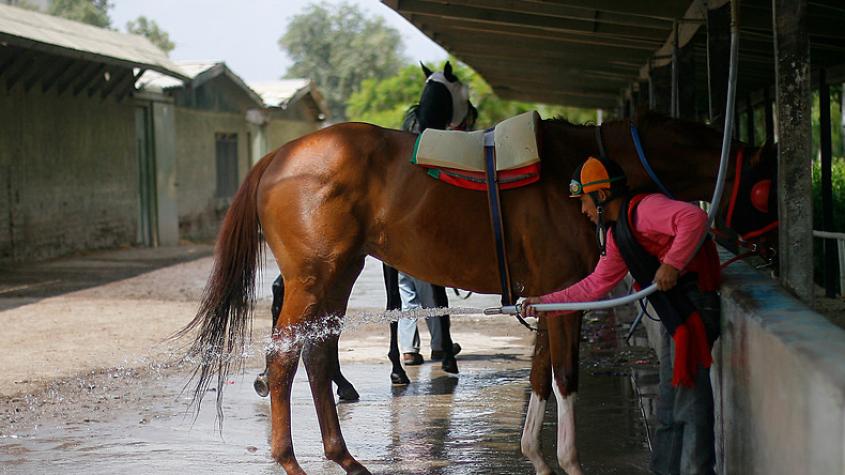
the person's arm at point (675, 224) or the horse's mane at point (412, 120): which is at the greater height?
the horse's mane at point (412, 120)

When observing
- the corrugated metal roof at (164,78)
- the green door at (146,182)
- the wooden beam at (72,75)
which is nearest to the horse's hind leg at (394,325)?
the wooden beam at (72,75)


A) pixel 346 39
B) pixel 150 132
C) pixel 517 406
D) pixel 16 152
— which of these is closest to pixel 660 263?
pixel 517 406

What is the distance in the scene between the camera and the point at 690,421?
14.1ft

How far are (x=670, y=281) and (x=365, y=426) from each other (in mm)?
2772

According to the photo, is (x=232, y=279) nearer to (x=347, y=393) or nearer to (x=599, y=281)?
(x=347, y=393)

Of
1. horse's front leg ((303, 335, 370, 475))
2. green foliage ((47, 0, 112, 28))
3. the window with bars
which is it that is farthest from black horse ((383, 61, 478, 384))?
green foliage ((47, 0, 112, 28))

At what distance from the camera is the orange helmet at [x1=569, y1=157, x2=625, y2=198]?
4473mm

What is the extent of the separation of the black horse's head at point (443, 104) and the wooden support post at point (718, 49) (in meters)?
1.70

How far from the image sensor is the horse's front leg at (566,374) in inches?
197

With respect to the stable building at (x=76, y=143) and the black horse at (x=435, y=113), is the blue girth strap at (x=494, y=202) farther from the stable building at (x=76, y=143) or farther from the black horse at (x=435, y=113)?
the stable building at (x=76, y=143)

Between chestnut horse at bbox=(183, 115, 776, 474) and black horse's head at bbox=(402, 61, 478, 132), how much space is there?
4.65 feet

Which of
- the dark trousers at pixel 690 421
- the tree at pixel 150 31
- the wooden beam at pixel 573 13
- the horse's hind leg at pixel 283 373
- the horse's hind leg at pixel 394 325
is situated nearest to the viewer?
the dark trousers at pixel 690 421

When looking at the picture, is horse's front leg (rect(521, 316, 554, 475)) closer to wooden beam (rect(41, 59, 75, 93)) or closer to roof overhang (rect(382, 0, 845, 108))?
roof overhang (rect(382, 0, 845, 108))

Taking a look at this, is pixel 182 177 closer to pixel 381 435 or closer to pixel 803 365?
pixel 381 435
